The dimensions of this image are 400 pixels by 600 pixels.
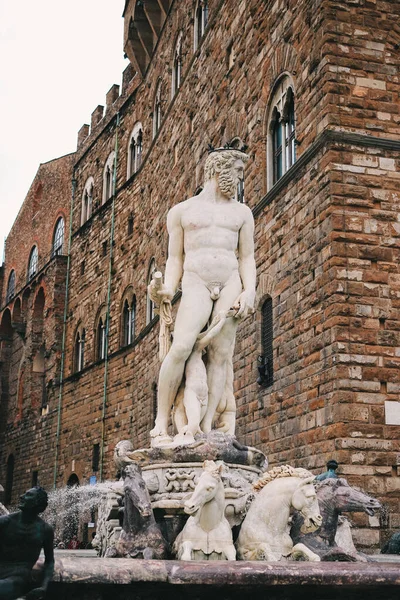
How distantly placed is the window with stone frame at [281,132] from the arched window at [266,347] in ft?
7.13

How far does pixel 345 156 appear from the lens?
11.7 meters

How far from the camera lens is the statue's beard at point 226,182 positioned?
7672mm

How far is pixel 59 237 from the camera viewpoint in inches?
1471

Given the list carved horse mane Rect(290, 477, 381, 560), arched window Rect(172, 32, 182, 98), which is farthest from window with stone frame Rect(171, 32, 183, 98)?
carved horse mane Rect(290, 477, 381, 560)

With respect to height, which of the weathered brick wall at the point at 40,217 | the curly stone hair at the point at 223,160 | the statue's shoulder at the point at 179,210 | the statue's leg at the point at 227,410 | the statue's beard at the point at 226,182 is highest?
the weathered brick wall at the point at 40,217

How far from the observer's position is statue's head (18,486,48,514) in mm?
4262

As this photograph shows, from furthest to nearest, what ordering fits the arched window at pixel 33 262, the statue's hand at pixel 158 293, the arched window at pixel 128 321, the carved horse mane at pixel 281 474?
the arched window at pixel 33 262 → the arched window at pixel 128 321 → the statue's hand at pixel 158 293 → the carved horse mane at pixel 281 474

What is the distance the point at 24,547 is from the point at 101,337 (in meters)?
25.4

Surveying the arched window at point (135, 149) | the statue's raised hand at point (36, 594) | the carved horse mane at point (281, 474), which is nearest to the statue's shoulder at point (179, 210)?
the carved horse mane at point (281, 474)

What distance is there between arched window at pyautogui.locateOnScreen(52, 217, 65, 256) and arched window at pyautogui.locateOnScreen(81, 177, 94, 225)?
2.98m

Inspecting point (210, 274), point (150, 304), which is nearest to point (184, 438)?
point (210, 274)

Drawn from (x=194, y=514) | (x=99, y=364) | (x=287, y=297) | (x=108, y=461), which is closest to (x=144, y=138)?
(x=99, y=364)

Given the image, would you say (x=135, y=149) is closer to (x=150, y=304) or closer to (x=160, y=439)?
(x=150, y=304)

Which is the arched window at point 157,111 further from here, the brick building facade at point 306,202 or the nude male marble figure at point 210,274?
the nude male marble figure at point 210,274
